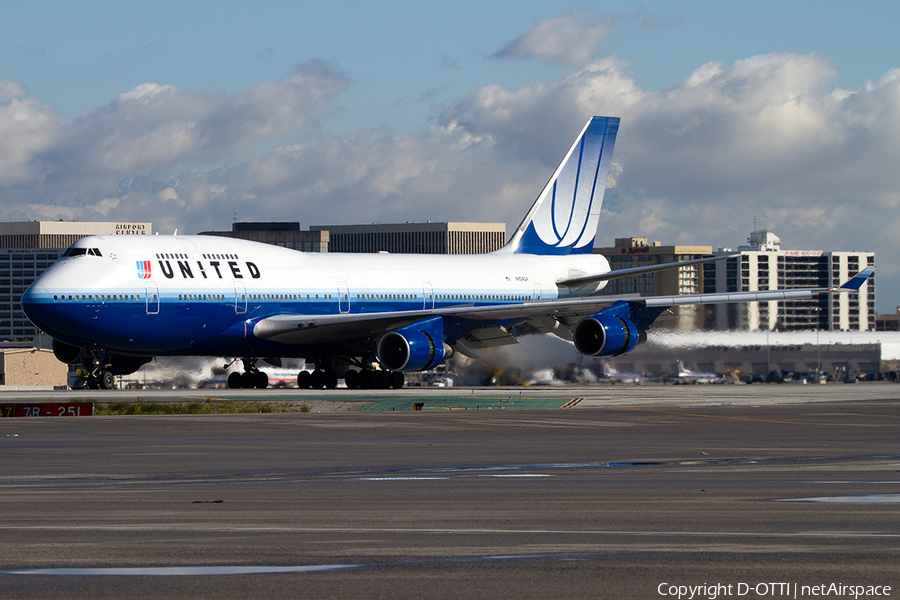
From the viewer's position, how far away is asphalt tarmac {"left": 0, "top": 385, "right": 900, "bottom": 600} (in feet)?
24.8

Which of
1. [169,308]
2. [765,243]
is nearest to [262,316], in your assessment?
[169,308]

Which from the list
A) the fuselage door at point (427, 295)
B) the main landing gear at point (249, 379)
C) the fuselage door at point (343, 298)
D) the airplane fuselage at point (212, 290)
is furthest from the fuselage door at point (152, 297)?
the fuselage door at point (427, 295)

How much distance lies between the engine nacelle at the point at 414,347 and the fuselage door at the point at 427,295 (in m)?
3.96

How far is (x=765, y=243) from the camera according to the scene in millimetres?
148625

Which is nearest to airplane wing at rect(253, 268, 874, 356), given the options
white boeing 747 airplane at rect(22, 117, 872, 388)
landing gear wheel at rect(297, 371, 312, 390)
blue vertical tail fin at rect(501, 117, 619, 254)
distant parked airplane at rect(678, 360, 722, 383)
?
white boeing 747 airplane at rect(22, 117, 872, 388)

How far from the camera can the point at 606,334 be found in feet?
128

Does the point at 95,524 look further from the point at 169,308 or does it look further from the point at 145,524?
the point at 169,308

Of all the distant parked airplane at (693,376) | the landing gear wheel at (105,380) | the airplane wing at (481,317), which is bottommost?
the distant parked airplane at (693,376)

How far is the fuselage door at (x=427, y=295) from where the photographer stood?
43844 millimetres

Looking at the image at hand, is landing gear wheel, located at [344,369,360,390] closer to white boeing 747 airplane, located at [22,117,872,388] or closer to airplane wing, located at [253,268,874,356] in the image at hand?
white boeing 747 airplane, located at [22,117,872,388]

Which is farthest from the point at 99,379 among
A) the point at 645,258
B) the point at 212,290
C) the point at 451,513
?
the point at 645,258

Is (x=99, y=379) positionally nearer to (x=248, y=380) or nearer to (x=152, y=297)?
(x=152, y=297)

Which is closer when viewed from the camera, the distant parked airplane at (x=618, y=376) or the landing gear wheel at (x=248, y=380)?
the landing gear wheel at (x=248, y=380)

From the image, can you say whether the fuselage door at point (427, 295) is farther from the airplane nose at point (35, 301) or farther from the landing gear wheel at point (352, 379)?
the airplane nose at point (35, 301)
